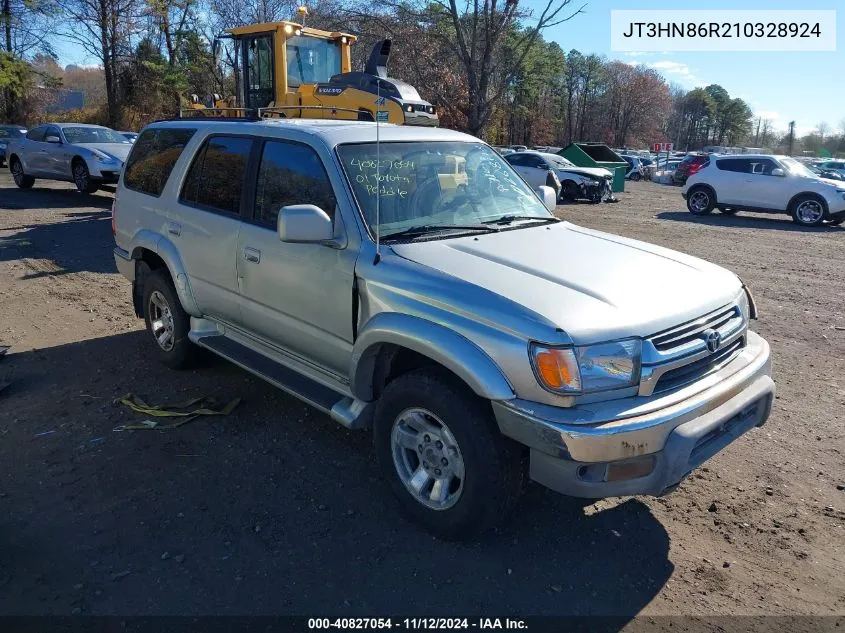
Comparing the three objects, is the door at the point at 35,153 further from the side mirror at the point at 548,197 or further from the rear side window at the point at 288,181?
the side mirror at the point at 548,197

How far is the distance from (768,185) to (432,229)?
15.8m

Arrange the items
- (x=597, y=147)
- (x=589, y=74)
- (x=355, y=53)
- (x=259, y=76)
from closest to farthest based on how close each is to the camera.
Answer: (x=259, y=76)
(x=597, y=147)
(x=355, y=53)
(x=589, y=74)

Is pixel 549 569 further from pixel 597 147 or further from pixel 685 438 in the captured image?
pixel 597 147

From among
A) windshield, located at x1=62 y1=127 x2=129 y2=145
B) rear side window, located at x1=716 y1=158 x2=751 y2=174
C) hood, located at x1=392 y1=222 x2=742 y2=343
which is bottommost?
hood, located at x1=392 y1=222 x2=742 y2=343

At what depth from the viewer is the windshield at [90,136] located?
16.2m

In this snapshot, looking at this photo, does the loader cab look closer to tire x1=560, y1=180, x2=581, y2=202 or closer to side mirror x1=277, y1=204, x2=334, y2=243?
side mirror x1=277, y1=204, x2=334, y2=243

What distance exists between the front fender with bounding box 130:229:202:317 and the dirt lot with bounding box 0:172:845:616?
656mm

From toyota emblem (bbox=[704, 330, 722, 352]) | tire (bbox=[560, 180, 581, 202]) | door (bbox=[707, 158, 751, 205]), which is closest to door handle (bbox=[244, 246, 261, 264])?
toyota emblem (bbox=[704, 330, 722, 352])

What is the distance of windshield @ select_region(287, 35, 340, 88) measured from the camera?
12352 mm

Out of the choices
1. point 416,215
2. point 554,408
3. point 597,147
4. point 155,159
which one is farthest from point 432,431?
point 597,147

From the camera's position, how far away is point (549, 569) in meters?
3.17

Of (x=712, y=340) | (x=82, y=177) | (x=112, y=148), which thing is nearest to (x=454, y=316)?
(x=712, y=340)

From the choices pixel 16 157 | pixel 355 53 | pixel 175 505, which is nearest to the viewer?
pixel 175 505

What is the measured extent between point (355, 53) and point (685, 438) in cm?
3310
